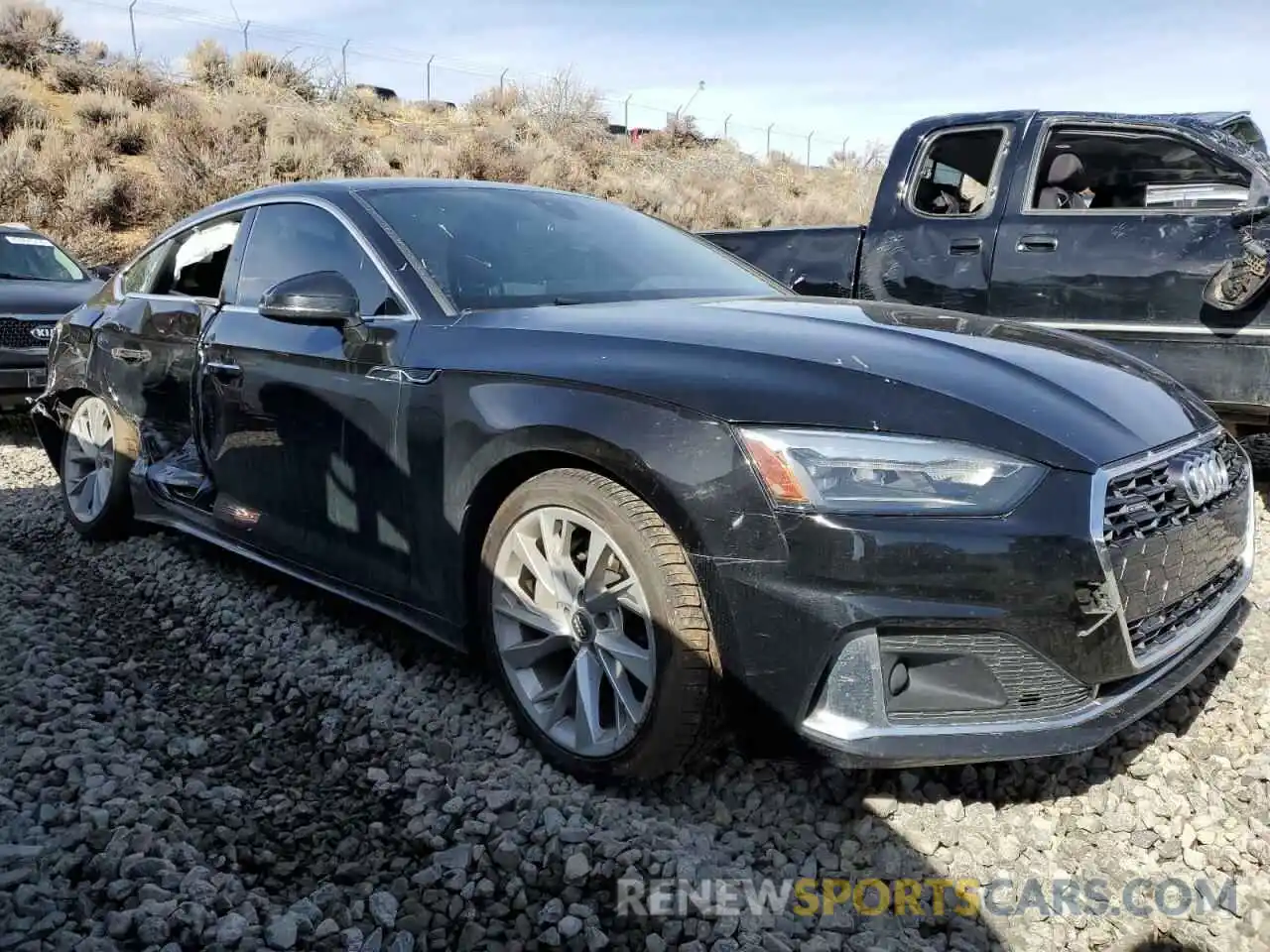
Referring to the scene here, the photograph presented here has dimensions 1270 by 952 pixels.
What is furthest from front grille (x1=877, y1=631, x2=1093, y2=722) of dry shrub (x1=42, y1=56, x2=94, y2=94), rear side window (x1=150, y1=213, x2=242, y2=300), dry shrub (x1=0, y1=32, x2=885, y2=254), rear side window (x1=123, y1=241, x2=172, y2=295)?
dry shrub (x1=42, y1=56, x2=94, y2=94)

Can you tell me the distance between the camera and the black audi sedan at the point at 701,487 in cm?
212

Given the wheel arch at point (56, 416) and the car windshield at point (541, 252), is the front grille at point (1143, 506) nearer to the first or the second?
the car windshield at point (541, 252)

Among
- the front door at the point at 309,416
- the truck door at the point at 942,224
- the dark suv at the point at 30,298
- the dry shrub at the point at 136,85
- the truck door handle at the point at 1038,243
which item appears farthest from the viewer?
the dry shrub at the point at 136,85

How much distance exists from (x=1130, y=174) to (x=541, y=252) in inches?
152

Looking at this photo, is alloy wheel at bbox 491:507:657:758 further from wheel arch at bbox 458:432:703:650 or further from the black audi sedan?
wheel arch at bbox 458:432:703:650

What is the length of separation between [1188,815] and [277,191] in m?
3.58

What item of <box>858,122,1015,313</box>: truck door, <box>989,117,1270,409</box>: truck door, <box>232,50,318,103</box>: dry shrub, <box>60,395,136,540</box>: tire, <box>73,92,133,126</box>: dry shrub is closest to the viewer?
<box>60,395,136,540</box>: tire

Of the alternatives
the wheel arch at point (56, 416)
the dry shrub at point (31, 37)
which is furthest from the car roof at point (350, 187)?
the dry shrub at point (31, 37)

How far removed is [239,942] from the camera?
2.03 metres

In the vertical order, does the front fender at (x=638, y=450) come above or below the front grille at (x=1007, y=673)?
above

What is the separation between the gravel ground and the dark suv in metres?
5.02

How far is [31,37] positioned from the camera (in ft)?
70.8

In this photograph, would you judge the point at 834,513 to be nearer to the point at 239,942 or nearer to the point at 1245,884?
the point at 1245,884

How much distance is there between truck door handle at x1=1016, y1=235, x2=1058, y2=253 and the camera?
5.05 m
